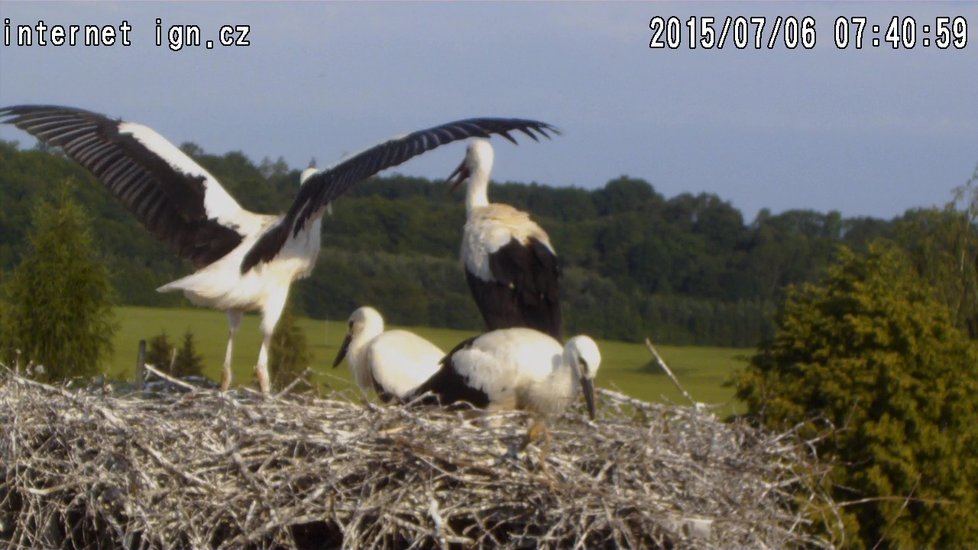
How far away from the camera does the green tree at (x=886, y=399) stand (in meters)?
9.62

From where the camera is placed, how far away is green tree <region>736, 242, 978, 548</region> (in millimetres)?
9617

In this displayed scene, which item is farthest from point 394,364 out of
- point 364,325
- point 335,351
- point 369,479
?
point 335,351

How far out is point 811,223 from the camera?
3725 cm

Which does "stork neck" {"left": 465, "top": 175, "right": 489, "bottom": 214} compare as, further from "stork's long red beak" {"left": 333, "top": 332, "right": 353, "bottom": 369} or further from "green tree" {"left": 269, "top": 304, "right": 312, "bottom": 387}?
"green tree" {"left": 269, "top": 304, "right": 312, "bottom": 387}

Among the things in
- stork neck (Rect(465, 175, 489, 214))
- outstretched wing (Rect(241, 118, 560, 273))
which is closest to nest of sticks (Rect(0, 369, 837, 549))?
outstretched wing (Rect(241, 118, 560, 273))

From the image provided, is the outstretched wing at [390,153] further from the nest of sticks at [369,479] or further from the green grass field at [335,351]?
the green grass field at [335,351]

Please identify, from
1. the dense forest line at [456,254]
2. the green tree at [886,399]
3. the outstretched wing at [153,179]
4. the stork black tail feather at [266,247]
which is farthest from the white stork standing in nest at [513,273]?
the dense forest line at [456,254]

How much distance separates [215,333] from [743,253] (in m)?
11.1

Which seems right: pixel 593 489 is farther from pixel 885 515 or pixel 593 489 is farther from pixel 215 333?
pixel 215 333

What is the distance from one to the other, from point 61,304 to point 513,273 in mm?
9600

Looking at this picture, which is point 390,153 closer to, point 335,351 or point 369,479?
point 369,479

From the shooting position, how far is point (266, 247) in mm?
6035

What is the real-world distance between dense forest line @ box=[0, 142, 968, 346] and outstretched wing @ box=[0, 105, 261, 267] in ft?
42.0

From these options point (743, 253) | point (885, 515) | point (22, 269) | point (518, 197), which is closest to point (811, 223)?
point (743, 253)
